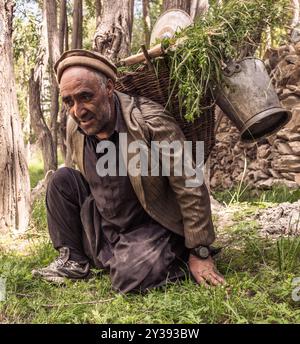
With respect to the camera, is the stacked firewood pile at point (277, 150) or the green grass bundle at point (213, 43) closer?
the green grass bundle at point (213, 43)

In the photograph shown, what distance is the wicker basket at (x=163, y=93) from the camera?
3.25 metres

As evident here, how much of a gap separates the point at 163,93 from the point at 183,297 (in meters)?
1.30

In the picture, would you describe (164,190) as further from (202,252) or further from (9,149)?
(9,149)

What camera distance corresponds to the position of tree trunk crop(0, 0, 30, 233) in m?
5.02

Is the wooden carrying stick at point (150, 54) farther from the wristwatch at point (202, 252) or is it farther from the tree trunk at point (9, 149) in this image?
the tree trunk at point (9, 149)

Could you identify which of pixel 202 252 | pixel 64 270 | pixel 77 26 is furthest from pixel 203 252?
pixel 77 26

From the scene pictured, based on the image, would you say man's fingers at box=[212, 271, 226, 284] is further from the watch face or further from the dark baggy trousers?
the dark baggy trousers

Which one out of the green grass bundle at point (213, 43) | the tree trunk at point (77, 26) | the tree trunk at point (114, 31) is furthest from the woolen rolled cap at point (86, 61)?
the tree trunk at point (77, 26)

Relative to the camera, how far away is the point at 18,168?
203 inches

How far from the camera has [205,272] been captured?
3309 millimetres

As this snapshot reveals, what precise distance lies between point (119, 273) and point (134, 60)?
139cm

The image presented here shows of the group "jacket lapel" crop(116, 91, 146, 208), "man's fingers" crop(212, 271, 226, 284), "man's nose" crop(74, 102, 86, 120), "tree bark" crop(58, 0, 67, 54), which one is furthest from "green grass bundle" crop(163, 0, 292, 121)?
"tree bark" crop(58, 0, 67, 54)

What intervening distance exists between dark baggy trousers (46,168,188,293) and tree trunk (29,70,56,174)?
4.05 meters
